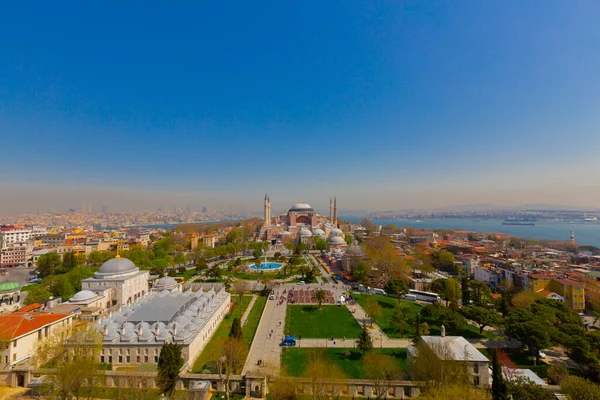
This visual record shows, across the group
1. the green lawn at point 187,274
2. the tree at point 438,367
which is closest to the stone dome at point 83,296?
the green lawn at point 187,274

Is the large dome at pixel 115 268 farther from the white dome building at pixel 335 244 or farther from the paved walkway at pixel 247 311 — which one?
the white dome building at pixel 335 244

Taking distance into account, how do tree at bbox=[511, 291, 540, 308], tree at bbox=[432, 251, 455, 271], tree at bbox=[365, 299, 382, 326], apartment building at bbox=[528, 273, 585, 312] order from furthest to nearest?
tree at bbox=[432, 251, 455, 271]
apartment building at bbox=[528, 273, 585, 312]
tree at bbox=[511, 291, 540, 308]
tree at bbox=[365, 299, 382, 326]

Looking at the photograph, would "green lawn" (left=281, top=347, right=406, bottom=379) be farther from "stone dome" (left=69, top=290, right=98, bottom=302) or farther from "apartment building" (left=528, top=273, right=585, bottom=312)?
"apartment building" (left=528, top=273, right=585, bottom=312)

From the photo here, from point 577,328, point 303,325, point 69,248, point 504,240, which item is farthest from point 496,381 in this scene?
point 504,240

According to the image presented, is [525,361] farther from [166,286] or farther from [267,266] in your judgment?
[267,266]

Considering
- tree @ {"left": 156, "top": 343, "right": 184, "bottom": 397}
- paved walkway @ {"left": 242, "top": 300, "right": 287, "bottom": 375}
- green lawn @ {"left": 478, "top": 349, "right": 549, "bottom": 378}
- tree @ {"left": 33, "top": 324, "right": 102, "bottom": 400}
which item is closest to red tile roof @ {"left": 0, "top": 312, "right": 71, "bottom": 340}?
tree @ {"left": 33, "top": 324, "right": 102, "bottom": 400}

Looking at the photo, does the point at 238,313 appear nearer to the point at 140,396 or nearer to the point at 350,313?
the point at 350,313
